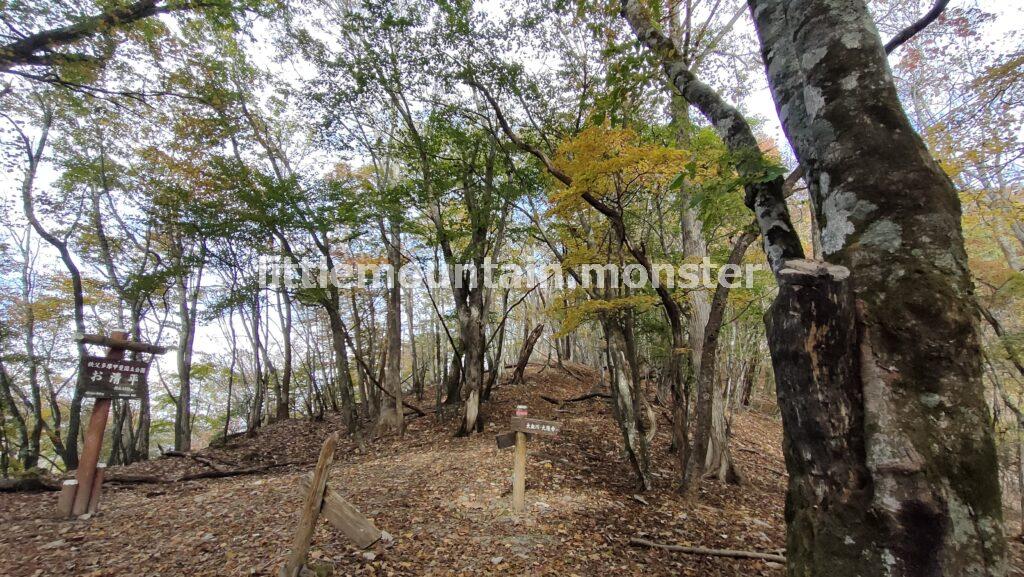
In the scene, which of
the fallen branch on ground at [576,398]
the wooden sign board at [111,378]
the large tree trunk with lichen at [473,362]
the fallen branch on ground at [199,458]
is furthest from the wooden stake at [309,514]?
the fallen branch on ground at [576,398]

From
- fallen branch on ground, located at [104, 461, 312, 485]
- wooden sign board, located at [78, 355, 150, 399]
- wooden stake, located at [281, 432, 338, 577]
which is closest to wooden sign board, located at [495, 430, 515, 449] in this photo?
wooden stake, located at [281, 432, 338, 577]

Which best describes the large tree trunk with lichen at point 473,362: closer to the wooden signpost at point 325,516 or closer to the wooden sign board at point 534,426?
the wooden sign board at point 534,426

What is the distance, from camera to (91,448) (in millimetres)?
5617

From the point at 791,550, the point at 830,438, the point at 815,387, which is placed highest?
the point at 815,387

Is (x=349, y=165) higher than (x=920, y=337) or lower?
higher

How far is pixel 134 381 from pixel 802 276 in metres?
8.11

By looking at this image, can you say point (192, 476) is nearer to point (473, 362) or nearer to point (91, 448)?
point (91, 448)

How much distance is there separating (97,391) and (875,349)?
8261 mm

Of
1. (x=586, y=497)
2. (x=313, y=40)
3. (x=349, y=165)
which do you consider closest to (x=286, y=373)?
(x=349, y=165)

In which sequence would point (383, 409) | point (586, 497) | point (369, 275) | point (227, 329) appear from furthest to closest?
point (227, 329) → point (369, 275) → point (383, 409) → point (586, 497)

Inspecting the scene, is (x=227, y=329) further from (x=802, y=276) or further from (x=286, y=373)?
(x=802, y=276)

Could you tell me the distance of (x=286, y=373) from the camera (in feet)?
46.5

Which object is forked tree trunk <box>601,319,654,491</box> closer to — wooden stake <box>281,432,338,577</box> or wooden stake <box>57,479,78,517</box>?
wooden stake <box>281,432,338,577</box>

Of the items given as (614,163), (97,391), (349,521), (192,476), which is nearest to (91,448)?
(97,391)
